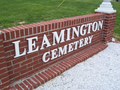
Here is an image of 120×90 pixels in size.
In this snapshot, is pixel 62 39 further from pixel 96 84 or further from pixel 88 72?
pixel 96 84

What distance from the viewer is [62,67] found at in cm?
332

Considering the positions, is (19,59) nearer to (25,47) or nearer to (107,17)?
(25,47)

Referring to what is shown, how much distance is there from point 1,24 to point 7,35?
3287 millimetres

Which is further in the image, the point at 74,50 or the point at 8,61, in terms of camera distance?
the point at 74,50

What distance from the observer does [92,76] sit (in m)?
3.14

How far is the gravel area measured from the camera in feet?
9.20

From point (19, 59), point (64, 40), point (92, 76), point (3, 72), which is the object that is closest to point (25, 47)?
point (19, 59)

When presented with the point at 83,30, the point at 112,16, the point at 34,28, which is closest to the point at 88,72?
the point at 83,30

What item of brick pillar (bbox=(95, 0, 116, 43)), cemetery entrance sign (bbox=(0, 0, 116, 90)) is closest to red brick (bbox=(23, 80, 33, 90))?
cemetery entrance sign (bbox=(0, 0, 116, 90))

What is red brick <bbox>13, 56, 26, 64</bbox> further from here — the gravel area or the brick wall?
the gravel area

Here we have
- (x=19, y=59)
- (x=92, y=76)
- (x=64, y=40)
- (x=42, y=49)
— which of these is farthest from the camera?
(x=64, y=40)

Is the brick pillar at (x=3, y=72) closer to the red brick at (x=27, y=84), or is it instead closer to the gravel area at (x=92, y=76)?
the red brick at (x=27, y=84)

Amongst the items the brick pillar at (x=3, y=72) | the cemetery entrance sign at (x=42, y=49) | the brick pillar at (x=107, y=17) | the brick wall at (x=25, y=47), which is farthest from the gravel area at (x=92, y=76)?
the brick pillar at (x=107, y=17)

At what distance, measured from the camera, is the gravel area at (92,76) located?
2803mm
